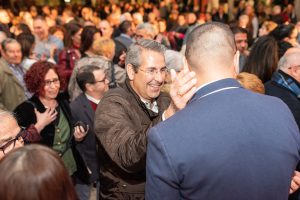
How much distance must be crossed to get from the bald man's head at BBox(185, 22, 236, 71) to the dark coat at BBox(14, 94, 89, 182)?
5.96 feet

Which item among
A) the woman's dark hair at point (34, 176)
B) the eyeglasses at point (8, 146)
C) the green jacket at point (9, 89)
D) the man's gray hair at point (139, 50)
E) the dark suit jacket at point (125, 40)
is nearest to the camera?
the woman's dark hair at point (34, 176)

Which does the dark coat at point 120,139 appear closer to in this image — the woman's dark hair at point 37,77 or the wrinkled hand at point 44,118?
the wrinkled hand at point 44,118

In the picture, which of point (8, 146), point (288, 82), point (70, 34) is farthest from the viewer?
point (70, 34)

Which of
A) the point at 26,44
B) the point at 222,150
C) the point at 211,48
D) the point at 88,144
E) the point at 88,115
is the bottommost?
the point at 88,144

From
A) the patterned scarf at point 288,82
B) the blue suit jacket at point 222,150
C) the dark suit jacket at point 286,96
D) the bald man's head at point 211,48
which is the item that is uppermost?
the bald man's head at point 211,48

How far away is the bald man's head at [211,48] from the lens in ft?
5.18

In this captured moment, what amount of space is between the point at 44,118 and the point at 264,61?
2156 mm

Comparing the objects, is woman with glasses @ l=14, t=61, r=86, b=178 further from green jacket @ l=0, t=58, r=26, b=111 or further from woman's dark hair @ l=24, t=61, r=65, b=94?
green jacket @ l=0, t=58, r=26, b=111

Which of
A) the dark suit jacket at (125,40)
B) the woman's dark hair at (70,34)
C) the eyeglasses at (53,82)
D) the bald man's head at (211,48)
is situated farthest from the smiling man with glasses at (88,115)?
the dark suit jacket at (125,40)

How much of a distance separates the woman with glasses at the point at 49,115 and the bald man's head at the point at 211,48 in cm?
178

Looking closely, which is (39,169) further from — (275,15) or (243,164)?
(275,15)

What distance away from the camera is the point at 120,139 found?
6.54 feet

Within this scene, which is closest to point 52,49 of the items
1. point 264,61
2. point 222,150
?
point 264,61

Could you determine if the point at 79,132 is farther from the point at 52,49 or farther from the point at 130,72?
the point at 52,49
